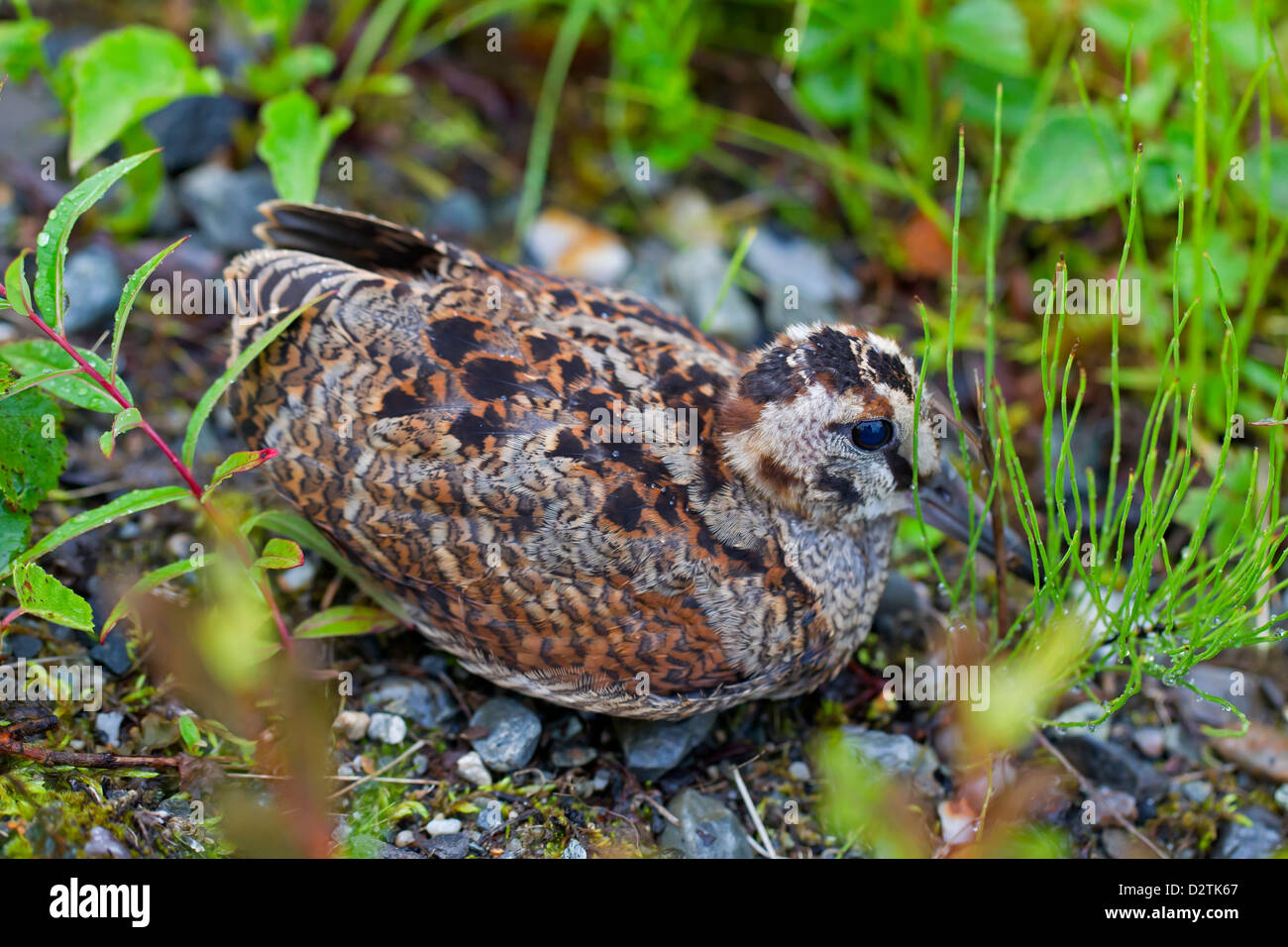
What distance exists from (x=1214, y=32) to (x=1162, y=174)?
55cm

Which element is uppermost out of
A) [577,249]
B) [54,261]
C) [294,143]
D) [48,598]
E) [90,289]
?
[294,143]

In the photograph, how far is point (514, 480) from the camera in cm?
334

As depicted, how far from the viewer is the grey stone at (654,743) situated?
A: 11.9 ft

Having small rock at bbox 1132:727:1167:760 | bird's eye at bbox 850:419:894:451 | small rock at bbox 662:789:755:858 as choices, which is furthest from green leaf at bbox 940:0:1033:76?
small rock at bbox 662:789:755:858

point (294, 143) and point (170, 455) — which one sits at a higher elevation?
point (294, 143)

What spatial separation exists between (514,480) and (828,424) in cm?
92

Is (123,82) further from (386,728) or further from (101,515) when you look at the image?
(386,728)

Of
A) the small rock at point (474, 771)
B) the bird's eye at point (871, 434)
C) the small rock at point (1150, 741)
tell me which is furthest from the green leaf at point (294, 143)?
the small rock at point (1150, 741)

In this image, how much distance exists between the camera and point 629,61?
16.8ft

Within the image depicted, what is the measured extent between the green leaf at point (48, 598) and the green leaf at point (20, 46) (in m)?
2.21

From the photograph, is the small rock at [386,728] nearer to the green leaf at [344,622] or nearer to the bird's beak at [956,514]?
the green leaf at [344,622]

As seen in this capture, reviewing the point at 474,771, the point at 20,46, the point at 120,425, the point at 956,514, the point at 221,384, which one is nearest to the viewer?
the point at 120,425

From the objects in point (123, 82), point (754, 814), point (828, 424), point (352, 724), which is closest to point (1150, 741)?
point (754, 814)

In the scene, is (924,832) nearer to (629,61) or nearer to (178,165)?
(629,61)
